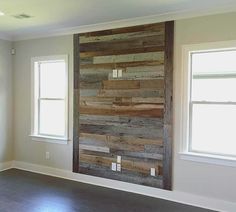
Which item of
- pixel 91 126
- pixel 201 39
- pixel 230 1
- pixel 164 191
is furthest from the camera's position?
pixel 91 126

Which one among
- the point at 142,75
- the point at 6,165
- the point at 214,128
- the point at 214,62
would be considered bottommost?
the point at 6,165

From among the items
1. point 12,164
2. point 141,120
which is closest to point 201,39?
point 141,120

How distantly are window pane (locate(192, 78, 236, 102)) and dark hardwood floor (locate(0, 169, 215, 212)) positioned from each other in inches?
58.1

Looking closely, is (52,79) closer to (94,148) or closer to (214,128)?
(94,148)

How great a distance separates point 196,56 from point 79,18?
1787mm

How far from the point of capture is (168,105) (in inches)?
152

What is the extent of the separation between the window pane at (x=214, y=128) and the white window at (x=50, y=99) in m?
2.25

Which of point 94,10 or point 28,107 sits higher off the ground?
point 94,10

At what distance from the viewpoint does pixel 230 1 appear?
3.28 meters

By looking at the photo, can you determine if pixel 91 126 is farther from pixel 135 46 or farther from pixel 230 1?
pixel 230 1

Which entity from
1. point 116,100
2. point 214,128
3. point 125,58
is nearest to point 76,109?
point 116,100

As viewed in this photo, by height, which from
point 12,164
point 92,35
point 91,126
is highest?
point 92,35

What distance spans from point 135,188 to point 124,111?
1.18 meters

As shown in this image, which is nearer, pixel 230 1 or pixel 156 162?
pixel 230 1
